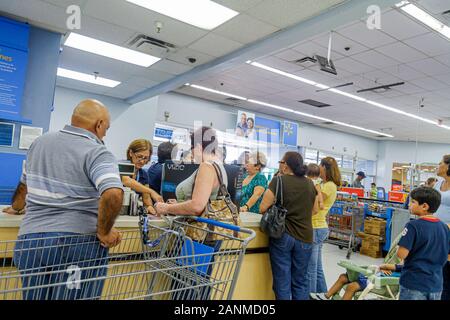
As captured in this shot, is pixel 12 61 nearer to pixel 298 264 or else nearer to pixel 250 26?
pixel 250 26

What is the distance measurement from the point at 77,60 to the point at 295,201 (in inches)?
236

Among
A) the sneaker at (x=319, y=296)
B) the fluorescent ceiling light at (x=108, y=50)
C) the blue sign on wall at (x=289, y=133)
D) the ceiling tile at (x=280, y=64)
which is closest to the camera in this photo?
the sneaker at (x=319, y=296)

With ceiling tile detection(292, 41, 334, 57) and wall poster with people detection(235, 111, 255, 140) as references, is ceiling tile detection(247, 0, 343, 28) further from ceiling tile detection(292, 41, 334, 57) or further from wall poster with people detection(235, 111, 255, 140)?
wall poster with people detection(235, 111, 255, 140)

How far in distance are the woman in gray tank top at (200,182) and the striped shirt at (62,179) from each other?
60 centimetres

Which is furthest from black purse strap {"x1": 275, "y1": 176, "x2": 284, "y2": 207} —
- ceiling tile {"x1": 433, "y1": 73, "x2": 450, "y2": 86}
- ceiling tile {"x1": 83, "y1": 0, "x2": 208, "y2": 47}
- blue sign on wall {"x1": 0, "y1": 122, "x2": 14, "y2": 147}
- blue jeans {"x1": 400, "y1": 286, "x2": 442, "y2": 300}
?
ceiling tile {"x1": 433, "y1": 73, "x2": 450, "y2": 86}

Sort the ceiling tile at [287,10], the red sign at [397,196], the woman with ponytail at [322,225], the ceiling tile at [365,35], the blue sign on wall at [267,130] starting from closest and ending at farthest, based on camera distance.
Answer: the woman with ponytail at [322,225] → the ceiling tile at [287,10] → the ceiling tile at [365,35] → the red sign at [397,196] → the blue sign on wall at [267,130]

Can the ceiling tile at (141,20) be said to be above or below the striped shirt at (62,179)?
above

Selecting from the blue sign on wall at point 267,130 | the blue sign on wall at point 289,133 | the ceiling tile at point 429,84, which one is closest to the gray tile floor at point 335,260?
the ceiling tile at point 429,84

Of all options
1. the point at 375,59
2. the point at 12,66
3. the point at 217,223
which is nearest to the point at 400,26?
the point at 375,59

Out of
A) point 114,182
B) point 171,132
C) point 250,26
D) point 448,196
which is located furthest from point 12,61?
point 171,132

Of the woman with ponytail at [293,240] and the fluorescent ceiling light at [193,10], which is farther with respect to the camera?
the fluorescent ceiling light at [193,10]

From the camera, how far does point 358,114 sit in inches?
445

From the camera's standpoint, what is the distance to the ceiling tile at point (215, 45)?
5258mm

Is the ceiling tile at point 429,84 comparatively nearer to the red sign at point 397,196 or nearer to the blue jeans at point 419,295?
the red sign at point 397,196
